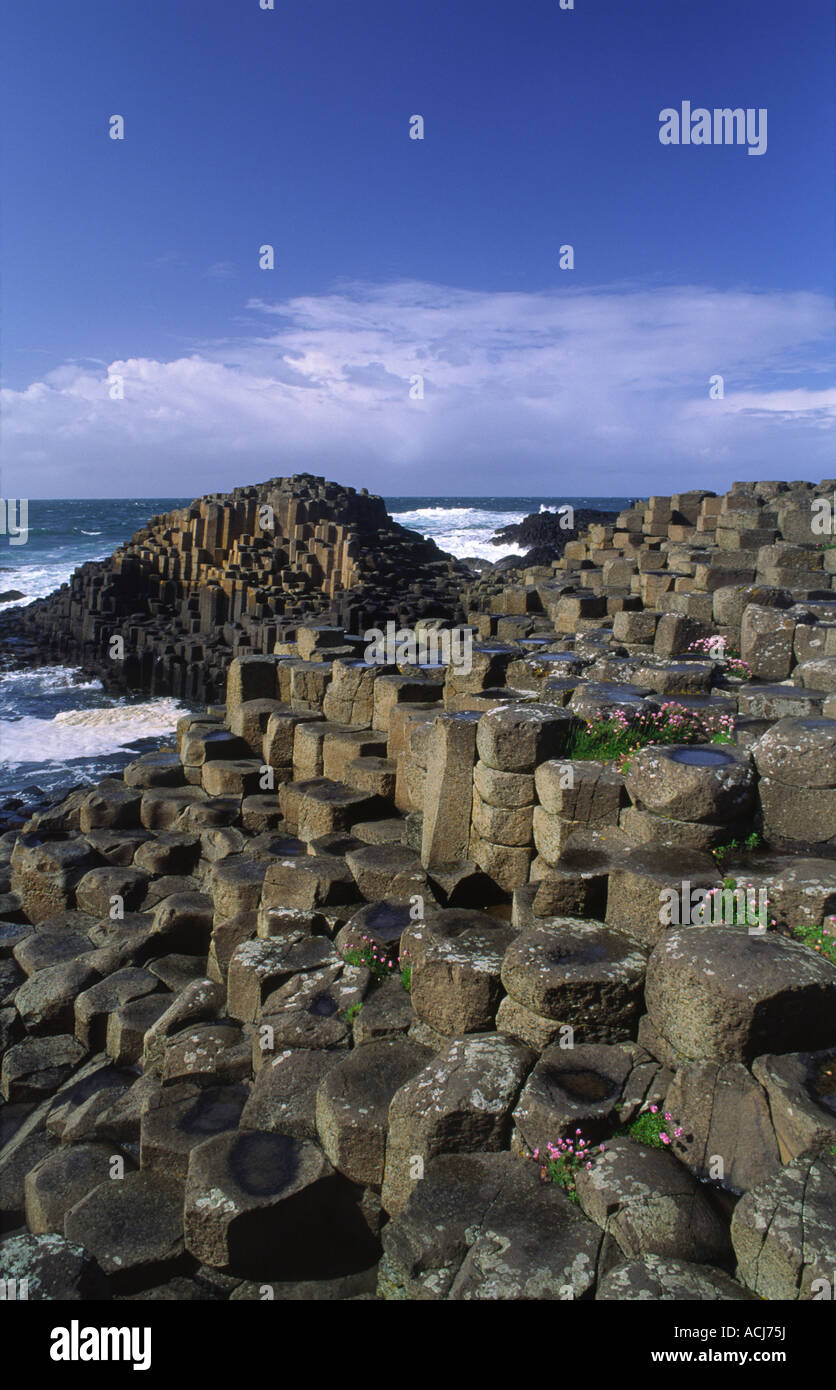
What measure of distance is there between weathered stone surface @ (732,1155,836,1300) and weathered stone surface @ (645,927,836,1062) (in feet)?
2.14

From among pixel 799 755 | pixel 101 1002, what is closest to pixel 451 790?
pixel 799 755

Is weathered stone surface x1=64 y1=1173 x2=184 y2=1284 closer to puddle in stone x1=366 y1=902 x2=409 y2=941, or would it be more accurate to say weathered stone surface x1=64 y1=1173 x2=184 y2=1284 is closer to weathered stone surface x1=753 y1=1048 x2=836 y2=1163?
puddle in stone x1=366 y1=902 x2=409 y2=941

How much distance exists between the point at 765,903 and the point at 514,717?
9.32 feet

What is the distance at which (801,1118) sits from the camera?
414cm

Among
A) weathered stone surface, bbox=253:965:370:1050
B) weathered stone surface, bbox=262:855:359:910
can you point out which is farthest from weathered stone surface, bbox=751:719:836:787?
weathered stone surface, bbox=262:855:359:910

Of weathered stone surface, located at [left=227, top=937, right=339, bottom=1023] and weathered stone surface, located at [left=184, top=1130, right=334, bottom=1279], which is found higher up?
weathered stone surface, located at [left=227, top=937, right=339, bottom=1023]

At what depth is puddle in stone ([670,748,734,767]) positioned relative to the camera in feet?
21.1

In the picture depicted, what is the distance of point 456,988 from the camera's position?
5949mm

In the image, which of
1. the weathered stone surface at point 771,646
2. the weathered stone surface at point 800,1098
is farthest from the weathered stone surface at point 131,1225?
the weathered stone surface at point 771,646

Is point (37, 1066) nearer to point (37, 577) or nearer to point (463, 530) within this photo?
point (37, 577)

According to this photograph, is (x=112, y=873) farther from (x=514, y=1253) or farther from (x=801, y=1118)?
(x=801, y=1118)

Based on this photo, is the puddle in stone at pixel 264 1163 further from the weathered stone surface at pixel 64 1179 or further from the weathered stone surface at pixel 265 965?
the weathered stone surface at pixel 265 965
